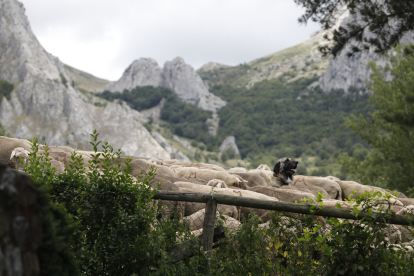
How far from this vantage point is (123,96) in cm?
15662

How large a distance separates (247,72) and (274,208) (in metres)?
191

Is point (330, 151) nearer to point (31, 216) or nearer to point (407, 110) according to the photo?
point (407, 110)

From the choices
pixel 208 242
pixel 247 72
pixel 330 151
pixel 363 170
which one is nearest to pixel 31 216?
pixel 208 242

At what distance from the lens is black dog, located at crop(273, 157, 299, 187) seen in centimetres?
1055

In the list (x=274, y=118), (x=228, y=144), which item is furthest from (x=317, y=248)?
(x=274, y=118)

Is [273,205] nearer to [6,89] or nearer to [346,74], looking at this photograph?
[6,89]

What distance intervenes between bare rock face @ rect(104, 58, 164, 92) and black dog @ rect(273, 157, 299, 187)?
156m

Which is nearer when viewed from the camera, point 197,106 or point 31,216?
point 31,216

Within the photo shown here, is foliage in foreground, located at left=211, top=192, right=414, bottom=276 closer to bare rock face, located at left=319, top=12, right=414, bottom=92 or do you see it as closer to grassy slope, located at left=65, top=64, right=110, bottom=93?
bare rock face, located at left=319, top=12, right=414, bottom=92

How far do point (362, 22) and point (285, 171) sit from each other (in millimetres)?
4852

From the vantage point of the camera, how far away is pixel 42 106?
89.6m

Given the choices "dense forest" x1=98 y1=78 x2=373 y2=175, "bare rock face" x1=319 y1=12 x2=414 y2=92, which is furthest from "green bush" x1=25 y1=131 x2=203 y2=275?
"bare rock face" x1=319 y1=12 x2=414 y2=92

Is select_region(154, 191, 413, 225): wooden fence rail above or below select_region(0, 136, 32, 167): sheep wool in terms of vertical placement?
below

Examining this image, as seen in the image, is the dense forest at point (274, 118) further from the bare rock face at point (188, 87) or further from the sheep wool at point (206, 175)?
the sheep wool at point (206, 175)
